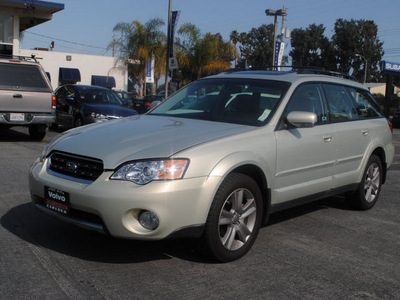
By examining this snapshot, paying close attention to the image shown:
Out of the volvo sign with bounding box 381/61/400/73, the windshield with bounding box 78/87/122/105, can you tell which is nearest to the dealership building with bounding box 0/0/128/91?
the volvo sign with bounding box 381/61/400/73

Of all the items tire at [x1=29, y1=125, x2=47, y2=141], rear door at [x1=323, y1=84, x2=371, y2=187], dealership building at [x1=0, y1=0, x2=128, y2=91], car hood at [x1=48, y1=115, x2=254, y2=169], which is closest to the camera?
car hood at [x1=48, y1=115, x2=254, y2=169]

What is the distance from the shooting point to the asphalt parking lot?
3.33 metres

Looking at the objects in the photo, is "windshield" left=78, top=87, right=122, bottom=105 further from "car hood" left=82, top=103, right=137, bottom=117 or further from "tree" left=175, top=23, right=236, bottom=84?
"tree" left=175, top=23, right=236, bottom=84

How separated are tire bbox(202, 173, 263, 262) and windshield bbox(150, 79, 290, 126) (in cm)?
78

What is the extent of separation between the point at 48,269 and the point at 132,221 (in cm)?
75

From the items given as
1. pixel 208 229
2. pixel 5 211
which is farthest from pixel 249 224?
pixel 5 211

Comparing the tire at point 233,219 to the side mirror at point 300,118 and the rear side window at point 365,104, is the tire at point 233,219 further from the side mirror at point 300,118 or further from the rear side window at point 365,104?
the rear side window at point 365,104

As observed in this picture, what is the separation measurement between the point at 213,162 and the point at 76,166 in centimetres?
110

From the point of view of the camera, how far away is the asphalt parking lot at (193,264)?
131 inches

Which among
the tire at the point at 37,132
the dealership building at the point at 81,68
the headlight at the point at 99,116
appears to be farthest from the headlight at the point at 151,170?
the dealership building at the point at 81,68

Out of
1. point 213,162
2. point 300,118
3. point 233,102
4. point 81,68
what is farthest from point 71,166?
point 81,68

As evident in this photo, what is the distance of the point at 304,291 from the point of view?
11.3ft

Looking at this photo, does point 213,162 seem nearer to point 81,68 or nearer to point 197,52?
point 197,52

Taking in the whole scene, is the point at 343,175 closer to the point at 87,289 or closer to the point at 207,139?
the point at 207,139
